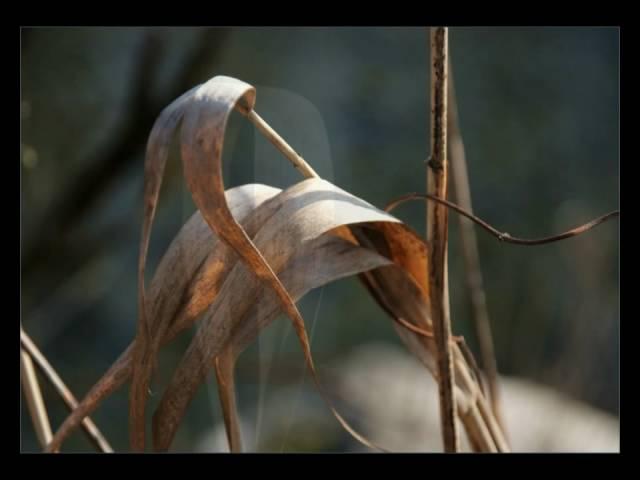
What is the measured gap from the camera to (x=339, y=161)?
2039mm

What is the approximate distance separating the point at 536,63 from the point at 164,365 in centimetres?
108

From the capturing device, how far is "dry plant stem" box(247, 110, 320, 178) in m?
0.46

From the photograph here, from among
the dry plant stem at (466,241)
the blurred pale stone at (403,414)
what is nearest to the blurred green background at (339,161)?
the blurred pale stone at (403,414)

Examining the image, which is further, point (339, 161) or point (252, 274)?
point (339, 161)

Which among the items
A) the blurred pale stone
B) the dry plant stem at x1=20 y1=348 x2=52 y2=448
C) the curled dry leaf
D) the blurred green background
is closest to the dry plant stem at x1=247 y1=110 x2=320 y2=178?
the curled dry leaf

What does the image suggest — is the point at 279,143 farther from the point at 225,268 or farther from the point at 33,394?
the point at 33,394

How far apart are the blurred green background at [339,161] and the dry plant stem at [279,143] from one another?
1154 millimetres

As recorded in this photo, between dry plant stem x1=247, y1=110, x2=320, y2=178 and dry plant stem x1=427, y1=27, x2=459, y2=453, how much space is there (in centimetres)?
7

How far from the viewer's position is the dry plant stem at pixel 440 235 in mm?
482

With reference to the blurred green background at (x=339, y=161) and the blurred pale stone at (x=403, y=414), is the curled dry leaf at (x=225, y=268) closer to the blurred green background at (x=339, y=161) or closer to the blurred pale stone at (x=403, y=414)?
the blurred pale stone at (x=403, y=414)

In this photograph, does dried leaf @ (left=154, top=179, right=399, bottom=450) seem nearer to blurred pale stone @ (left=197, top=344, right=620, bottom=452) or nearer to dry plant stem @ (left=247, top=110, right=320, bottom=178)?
dry plant stem @ (left=247, top=110, right=320, bottom=178)

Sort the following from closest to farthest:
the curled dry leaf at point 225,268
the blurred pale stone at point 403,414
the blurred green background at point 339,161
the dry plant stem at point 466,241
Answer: the curled dry leaf at point 225,268, the dry plant stem at point 466,241, the blurred pale stone at point 403,414, the blurred green background at point 339,161

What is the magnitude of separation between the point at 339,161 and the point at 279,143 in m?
1.57

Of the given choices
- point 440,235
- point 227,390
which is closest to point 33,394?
point 227,390
